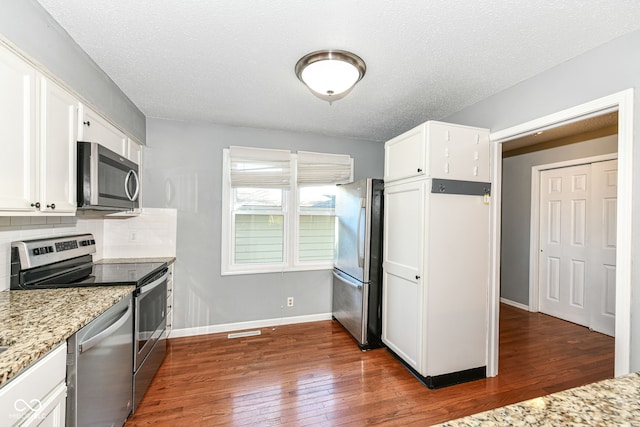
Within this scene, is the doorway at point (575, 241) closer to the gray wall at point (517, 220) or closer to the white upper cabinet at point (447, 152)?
the gray wall at point (517, 220)

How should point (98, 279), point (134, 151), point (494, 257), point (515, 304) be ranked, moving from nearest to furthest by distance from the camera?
point (98, 279) → point (494, 257) → point (134, 151) → point (515, 304)

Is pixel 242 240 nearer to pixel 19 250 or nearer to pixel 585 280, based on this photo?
pixel 19 250

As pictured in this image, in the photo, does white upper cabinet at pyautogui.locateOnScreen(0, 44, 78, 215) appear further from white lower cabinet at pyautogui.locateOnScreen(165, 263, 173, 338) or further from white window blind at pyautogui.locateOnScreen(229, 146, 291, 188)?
white window blind at pyautogui.locateOnScreen(229, 146, 291, 188)

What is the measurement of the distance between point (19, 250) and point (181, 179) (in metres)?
1.69

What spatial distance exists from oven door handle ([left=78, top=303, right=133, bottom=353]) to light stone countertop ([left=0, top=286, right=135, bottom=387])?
0.12m

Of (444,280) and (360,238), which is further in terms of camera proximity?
(360,238)

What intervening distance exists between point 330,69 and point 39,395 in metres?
2.15

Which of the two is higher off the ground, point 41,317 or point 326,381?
point 41,317

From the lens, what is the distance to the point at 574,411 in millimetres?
693

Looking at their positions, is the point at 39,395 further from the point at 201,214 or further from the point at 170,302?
the point at 201,214

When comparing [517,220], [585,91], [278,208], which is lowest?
[517,220]

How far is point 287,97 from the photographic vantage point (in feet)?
8.50

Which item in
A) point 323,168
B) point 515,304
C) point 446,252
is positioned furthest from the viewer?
point 515,304

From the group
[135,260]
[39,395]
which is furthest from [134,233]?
[39,395]
